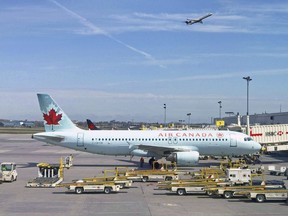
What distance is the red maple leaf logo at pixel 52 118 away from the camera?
147ft

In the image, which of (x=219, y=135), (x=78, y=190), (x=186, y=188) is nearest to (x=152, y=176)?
(x=186, y=188)

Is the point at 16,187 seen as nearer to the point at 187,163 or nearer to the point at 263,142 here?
the point at 187,163

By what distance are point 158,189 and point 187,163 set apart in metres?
12.7

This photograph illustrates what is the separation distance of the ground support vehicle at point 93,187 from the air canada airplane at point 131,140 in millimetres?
15949

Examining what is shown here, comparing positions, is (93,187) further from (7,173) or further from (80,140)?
(80,140)

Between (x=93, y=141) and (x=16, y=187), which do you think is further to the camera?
(x=93, y=141)

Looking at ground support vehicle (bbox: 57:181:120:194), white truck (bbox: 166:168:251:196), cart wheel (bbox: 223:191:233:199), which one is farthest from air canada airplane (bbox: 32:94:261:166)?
cart wheel (bbox: 223:191:233:199)

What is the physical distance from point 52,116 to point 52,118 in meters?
0.20

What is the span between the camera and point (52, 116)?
44750 millimetres

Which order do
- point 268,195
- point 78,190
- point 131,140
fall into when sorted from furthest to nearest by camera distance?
point 131,140 < point 78,190 < point 268,195

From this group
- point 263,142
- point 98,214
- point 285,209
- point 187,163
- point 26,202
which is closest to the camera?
point 98,214

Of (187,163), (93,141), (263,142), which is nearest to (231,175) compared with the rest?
(187,163)

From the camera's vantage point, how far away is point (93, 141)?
44.6m

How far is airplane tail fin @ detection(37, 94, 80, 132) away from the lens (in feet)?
147
